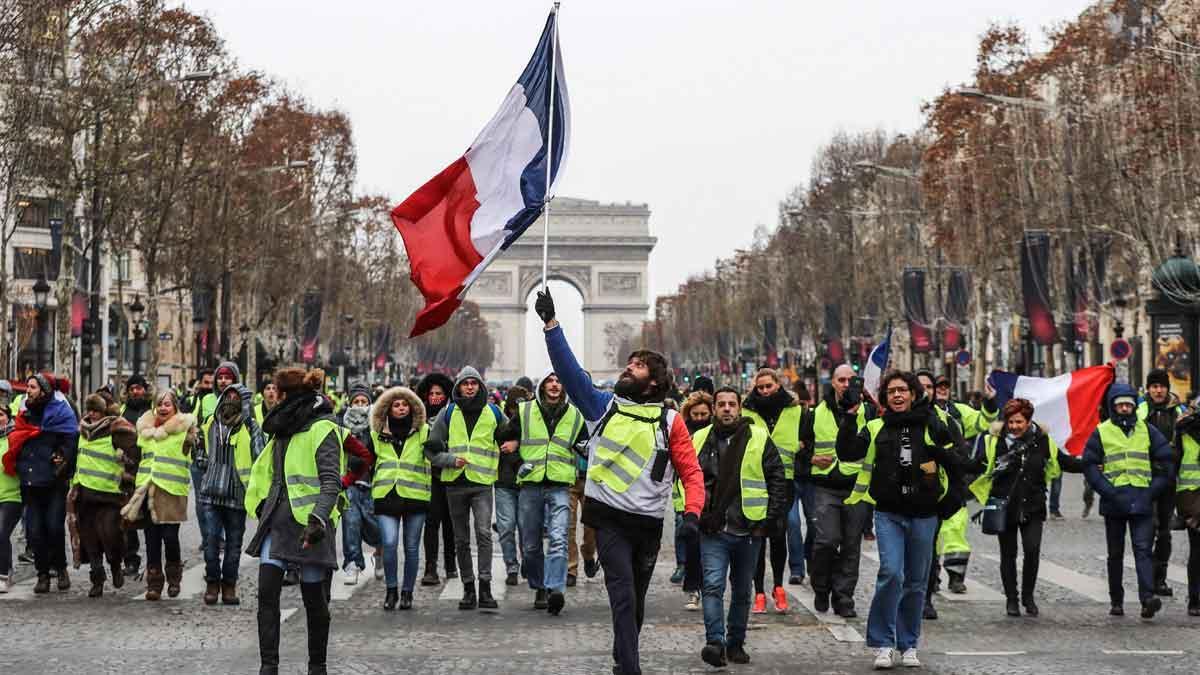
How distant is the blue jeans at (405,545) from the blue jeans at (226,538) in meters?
0.94

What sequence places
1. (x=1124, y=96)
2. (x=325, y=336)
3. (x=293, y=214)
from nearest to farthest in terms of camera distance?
(x=1124, y=96) < (x=293, y=214) < (x=325, y=336)

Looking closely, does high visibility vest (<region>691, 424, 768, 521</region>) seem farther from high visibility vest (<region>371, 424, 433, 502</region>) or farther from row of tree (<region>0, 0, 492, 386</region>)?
row of tree (<region>0, 0, 492, 386</region>)

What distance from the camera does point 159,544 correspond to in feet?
51.3

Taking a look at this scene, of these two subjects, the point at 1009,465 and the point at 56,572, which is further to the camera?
the point at 56,572

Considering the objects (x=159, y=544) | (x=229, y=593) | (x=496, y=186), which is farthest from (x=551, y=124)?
(x=159, y=544)

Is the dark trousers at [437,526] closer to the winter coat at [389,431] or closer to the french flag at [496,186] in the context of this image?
the winter coat at [389,431]

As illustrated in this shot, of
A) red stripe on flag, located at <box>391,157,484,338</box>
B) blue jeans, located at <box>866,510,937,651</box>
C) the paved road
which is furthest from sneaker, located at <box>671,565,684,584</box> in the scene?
red stripe on flag, located at <box>391,157,484,338</box>

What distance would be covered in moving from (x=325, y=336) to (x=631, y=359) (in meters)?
66.9

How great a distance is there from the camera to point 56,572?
55.6ft

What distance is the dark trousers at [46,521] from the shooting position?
16.0m

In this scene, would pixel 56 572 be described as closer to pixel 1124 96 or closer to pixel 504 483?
pixel 504 483

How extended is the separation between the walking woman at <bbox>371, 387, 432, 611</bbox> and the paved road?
0.30 meters

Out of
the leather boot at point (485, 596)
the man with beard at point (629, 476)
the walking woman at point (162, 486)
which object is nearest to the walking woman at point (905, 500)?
the man with beard at point (629, 476)

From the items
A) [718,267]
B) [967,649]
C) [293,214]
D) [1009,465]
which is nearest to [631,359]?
[967,649]
